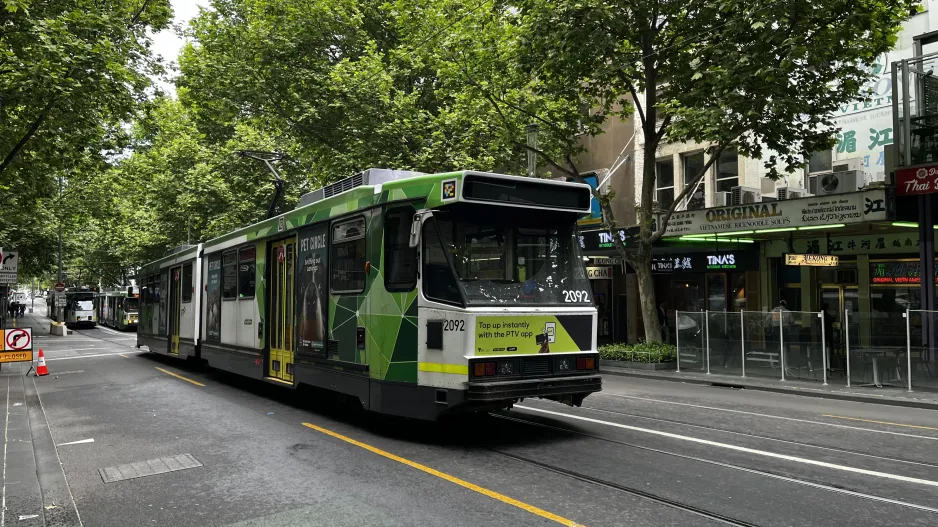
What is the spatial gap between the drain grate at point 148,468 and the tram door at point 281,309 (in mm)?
3359

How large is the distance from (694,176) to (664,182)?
1666mm

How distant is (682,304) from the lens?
1013 inches

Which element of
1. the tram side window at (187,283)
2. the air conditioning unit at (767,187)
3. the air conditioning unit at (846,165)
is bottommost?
the tram side window at (187,283)

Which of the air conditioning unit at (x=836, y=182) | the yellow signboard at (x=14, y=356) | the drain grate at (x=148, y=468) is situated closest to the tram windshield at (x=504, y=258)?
the drain grate at (x=148, y=468)

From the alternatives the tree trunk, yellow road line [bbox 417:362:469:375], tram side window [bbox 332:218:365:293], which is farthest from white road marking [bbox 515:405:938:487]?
the tree trunk

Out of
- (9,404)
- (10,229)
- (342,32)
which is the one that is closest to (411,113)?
(342,32)

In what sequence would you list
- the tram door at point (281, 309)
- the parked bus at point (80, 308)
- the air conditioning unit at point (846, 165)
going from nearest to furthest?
the tram door at point (281, 309) → the air conditioning unit at point (846, 165) → the parked bus at point (80, 308)

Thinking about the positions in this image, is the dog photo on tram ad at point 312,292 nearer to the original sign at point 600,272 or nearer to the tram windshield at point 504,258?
the tram windshield at point 504,258

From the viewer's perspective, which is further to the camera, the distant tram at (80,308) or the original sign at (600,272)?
the distant tram at (80,308)

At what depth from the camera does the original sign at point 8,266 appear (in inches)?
800

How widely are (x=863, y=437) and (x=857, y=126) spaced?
1462 centimetres

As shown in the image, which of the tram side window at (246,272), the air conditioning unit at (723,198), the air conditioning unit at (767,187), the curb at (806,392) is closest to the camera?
the tram side window at (246,272)

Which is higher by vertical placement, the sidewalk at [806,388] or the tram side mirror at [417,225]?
the tram side mirror at [417,225]

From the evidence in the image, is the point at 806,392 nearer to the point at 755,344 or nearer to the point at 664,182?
the point at 755,344
